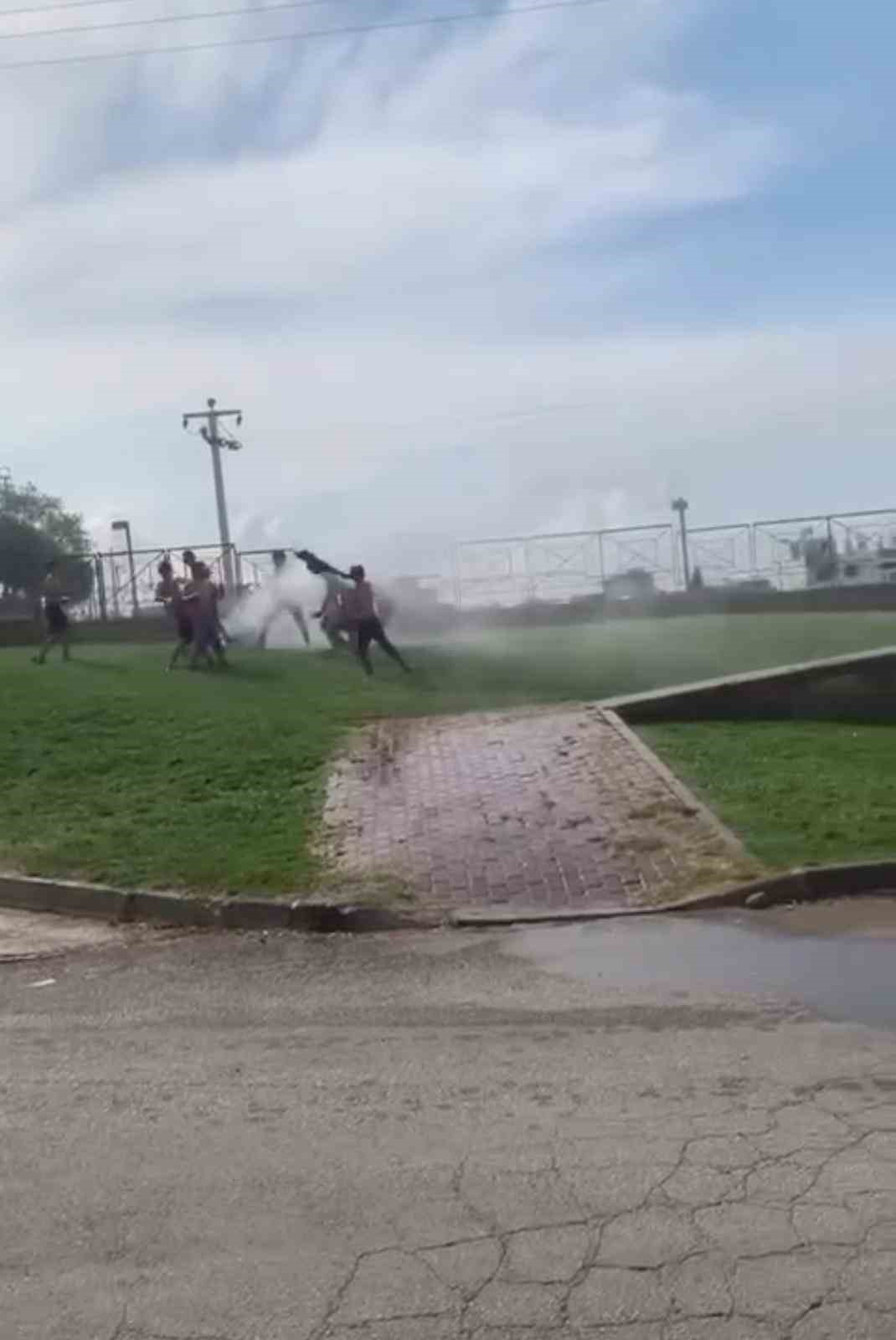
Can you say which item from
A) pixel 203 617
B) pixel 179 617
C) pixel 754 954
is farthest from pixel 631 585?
pixel 754 954

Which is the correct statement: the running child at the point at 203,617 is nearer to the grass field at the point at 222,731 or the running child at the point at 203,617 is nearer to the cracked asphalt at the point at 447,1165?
the grass field at the point at 222,731

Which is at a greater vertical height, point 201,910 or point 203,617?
point 203,617

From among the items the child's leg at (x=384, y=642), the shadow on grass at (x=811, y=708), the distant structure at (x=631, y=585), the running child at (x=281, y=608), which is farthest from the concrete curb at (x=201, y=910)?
the distant structure at (x=631, y=585)

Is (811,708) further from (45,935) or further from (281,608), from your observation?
(281,608)

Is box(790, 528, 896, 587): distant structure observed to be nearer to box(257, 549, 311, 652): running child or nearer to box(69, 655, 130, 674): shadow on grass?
box(257, 549, 311, 652): running child

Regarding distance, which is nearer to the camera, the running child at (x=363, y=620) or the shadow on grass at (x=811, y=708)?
the shadow on grass at (x=811, y=708)

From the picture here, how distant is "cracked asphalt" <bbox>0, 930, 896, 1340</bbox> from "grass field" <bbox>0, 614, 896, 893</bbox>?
11.1 feet

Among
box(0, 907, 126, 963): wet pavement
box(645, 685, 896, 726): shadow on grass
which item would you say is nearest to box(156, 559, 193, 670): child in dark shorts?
box(645, 685, 896, 726): shadow on grass

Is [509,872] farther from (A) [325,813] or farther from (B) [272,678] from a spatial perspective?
(B) [272,678]

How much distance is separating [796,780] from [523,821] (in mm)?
2337

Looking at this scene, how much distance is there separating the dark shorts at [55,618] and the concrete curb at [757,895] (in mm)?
17463

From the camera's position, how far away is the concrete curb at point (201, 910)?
964 centimetres

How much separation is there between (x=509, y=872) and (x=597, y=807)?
178cm

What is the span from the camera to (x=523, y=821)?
1191 centimetres
